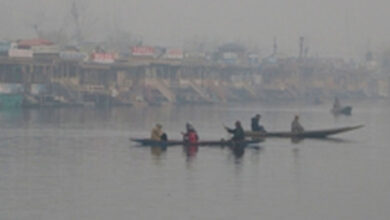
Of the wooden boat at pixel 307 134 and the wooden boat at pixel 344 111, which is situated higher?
the wooden boat at pixel 344 111

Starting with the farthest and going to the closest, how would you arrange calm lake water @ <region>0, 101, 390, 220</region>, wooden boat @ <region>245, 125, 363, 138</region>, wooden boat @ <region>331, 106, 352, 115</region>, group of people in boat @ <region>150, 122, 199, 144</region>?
wooden boat @ <region>331, 106, 352, 115</region> < wooden boat @ <region>245, 125, 363, 138</region> < group of people in boat @ <region>150, 122, 199, 144</region> < calm lake water @ <region>0, 101, 390, 220</region>

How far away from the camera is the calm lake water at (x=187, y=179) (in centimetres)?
2673

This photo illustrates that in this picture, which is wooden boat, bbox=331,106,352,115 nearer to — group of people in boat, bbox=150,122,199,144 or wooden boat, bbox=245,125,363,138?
wooden boat, bbox=245,125,363,138

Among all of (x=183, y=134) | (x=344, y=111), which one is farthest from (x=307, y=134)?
(x=344, y=111)

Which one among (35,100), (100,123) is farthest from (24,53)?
(100,123)

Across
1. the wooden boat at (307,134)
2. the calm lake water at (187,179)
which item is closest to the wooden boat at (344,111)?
the calm lake water at (187,179)

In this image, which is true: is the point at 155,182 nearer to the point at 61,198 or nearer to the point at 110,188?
the point at 110,188

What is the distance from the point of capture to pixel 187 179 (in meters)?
33.2

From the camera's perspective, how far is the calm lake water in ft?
87.7

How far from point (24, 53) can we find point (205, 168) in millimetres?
74335

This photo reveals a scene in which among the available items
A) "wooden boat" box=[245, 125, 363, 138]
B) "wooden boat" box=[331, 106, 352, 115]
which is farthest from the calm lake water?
"wooden boat" box=[331, 106, 352, 115]

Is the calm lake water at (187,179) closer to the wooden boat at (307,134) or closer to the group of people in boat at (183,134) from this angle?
the wooden boat at (307,134)

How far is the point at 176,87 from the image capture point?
429 feet

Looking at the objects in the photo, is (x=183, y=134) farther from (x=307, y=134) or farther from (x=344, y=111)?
(x=344, y=111)
